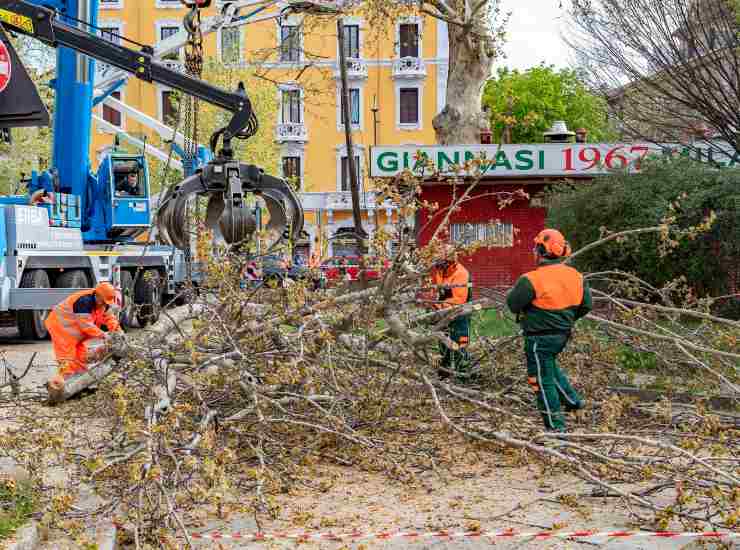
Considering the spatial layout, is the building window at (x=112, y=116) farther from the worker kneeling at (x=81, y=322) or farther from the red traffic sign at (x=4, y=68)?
the worker kneeling at (x=81, y=322)

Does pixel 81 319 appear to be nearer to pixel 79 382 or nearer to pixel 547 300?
pixel 79 382

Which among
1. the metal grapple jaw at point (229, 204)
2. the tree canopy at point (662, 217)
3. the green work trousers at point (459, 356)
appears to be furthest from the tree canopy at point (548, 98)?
the green work trousers at point (459, 356)

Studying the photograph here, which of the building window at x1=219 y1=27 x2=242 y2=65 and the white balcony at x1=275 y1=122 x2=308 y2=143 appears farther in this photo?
the white balcony at x1=275 y1=122 x2=308 y2=143

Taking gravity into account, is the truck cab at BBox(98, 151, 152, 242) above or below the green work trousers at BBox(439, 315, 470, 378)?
above

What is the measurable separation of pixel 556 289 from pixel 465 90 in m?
19.0

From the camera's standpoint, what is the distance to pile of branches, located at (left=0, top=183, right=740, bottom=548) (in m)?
5.95

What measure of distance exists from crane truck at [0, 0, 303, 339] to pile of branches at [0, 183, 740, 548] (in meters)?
1.73

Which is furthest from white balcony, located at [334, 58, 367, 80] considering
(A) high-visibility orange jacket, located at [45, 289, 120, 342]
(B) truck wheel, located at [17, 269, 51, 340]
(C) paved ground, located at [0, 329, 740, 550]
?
(C) paved ground, located at [0, 329, 740, 550]

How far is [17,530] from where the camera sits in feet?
17.5

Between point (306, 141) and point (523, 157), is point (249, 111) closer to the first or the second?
point (523, 157)

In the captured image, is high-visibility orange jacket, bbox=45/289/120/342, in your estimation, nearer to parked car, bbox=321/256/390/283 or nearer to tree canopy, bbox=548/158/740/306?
parked car, bbox=321/256/390/283

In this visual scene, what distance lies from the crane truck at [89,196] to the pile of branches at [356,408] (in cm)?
173

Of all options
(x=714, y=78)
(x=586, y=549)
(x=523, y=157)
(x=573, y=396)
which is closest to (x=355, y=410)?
(x=573, y=396)

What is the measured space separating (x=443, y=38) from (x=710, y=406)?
160 ft
